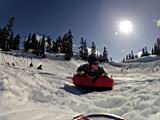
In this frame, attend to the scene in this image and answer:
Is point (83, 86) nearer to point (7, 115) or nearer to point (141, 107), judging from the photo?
point (141, 107)

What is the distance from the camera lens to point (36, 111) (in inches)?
270

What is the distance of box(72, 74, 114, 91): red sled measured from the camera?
527 inches

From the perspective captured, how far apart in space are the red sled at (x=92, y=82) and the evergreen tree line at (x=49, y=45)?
2270 inches

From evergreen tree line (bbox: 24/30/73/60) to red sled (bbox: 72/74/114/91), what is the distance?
5766 cm

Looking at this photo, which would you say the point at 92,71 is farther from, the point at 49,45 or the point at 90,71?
the point at 49,45

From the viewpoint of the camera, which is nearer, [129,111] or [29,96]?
[129,111]

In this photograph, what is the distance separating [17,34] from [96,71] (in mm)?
79422

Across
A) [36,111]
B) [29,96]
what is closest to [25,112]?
[36,111]

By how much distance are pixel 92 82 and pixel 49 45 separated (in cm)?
8225

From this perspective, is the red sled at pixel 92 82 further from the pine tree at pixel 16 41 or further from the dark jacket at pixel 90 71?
the pine tree at pixel 16 41

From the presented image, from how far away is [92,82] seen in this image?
13.5 m

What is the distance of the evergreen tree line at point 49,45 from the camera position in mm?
76762

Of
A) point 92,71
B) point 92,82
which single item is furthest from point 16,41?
point 92,82

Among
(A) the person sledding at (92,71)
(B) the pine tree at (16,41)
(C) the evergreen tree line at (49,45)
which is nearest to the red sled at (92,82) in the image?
(A) the person sledding at (92,71)
